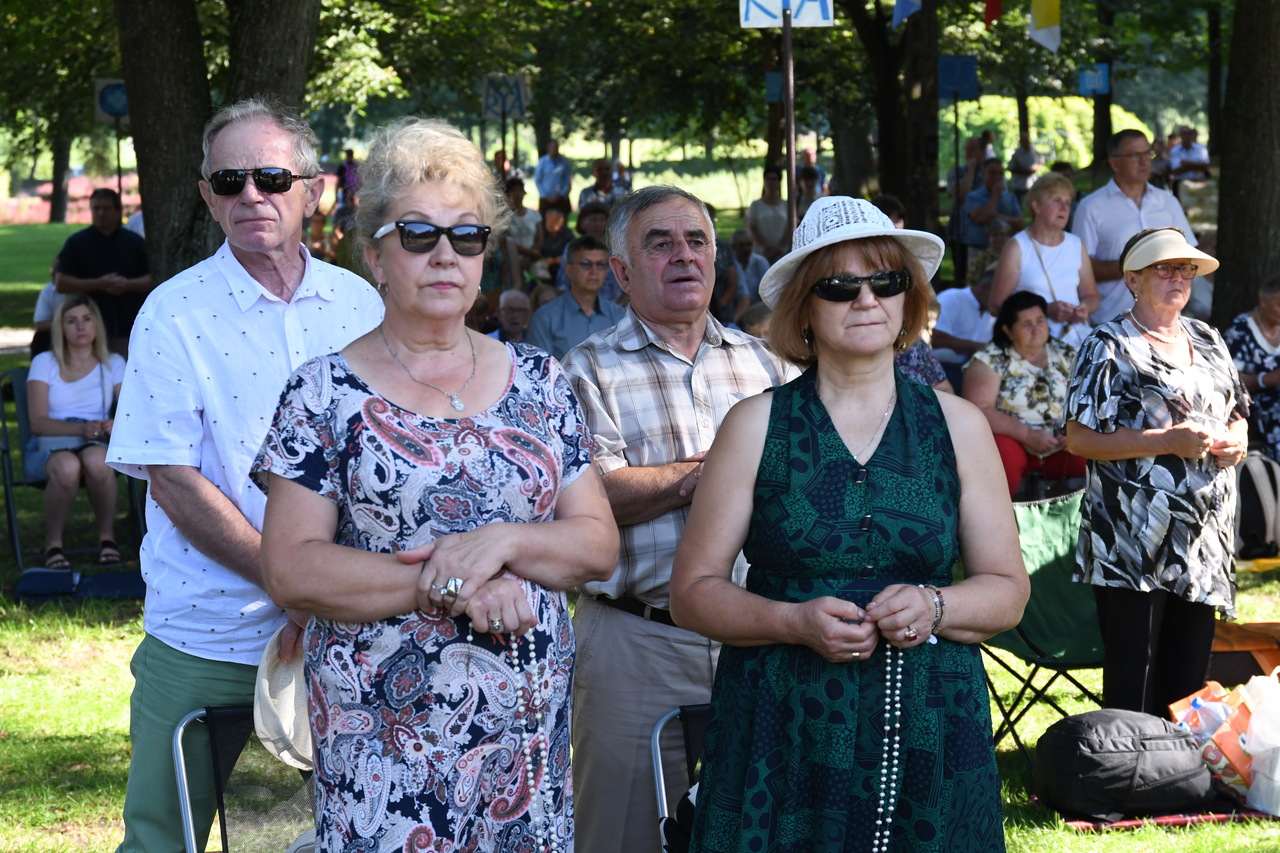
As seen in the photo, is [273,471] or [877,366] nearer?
[273,471]

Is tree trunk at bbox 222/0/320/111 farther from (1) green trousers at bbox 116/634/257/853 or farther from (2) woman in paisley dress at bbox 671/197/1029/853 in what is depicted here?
(2) woman in paisley dress at bbox 671/197/1029/853

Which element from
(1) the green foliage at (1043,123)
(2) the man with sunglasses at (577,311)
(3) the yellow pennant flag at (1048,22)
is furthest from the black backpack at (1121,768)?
(1) the green foliage at (1043,123)

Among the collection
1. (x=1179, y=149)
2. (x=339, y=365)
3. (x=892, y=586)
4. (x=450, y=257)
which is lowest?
(x=892, y=586)

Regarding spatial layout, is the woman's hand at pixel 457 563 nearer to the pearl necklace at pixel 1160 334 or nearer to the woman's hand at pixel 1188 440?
the woman's hand at pixel 1188 440

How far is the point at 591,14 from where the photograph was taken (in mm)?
24984

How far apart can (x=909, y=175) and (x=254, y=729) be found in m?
13.4

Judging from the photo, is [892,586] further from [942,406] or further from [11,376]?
[11,376]

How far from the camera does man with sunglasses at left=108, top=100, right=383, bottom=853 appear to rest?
9.78 ft

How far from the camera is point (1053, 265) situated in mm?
8750

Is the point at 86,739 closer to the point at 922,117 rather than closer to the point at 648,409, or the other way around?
the point at 648,409

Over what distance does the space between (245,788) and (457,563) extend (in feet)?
3.97

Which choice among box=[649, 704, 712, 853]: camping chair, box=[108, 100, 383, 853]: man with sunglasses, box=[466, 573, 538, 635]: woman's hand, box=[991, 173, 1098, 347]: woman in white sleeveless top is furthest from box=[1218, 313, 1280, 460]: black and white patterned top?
box=[466, 573, 538, 635]: woman's hand

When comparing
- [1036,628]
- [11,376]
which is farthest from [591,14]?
[1036,628]

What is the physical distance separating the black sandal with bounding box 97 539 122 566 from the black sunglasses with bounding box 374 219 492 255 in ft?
22.3
